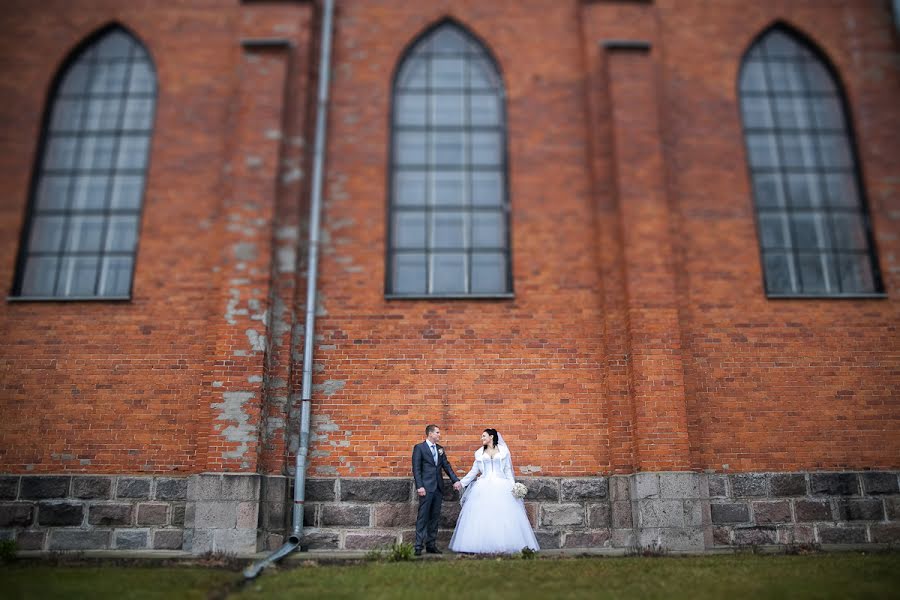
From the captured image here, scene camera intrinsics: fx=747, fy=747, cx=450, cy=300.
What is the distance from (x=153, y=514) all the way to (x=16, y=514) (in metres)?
1.74

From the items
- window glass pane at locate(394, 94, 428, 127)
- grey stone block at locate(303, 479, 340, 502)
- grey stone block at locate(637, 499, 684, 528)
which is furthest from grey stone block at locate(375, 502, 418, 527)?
window glass pane at locate(394, 94, 428, 127)

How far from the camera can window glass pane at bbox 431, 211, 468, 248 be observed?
10.9 metres

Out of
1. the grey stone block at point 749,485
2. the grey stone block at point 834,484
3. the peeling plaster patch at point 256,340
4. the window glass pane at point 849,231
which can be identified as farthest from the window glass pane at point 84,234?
the window glass pane at point 849,231

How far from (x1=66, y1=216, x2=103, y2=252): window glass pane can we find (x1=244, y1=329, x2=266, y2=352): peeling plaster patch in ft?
9.57

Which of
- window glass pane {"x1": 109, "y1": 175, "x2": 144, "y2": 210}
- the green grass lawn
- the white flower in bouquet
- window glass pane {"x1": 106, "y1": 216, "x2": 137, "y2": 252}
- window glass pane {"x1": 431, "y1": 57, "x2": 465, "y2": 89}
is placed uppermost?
window glass pane {"x1": 431, "y1": 57, "x2": 465, "y2": 89}

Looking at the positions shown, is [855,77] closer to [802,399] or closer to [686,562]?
[802,399]

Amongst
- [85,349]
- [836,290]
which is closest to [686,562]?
[836,290]

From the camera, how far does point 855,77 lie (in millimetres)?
11523

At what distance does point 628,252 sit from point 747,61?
4.09 meters

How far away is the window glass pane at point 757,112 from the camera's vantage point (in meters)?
11.5

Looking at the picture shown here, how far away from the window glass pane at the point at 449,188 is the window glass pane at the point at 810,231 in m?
4.92

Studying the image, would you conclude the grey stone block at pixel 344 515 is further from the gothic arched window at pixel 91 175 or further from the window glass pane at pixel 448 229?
the gothic arched window at pixel 91 175

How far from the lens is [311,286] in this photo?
10.3 metres

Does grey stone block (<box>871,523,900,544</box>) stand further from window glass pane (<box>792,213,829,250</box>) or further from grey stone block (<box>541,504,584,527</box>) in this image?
window glass pane (<box>792,213,829,250</box>)
